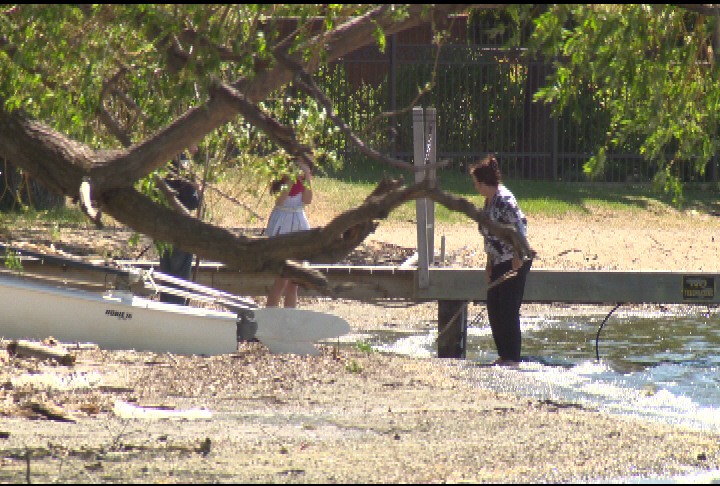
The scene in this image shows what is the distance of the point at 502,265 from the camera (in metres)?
8.90

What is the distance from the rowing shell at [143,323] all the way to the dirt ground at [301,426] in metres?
0.19

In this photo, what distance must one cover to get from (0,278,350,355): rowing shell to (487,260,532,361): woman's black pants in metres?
1.35

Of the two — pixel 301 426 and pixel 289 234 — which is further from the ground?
pixel 289 234

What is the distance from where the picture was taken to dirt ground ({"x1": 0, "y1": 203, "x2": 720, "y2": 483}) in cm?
566

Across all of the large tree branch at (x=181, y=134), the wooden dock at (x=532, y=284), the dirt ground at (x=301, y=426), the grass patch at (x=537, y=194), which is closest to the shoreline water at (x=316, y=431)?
the dirt ground at (x=301, y=426)

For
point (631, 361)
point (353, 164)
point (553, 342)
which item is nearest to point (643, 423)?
point (631, 361)

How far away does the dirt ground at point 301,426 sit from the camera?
Answer: 566 cm

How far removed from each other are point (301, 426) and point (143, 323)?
2597 millimetres

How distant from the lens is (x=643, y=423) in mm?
7199

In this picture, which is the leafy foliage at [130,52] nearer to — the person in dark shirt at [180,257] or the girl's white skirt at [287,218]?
the person in dark shirt at [180,257]

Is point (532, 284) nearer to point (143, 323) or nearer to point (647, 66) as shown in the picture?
point (143, 323)

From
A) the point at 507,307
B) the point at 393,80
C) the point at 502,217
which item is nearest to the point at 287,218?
the point at 502,217

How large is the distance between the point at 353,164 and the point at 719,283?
445 inches

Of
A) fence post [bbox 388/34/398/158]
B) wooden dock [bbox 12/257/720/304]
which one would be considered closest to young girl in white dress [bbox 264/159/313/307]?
wooden dock [bbox 12/257/720/304]
